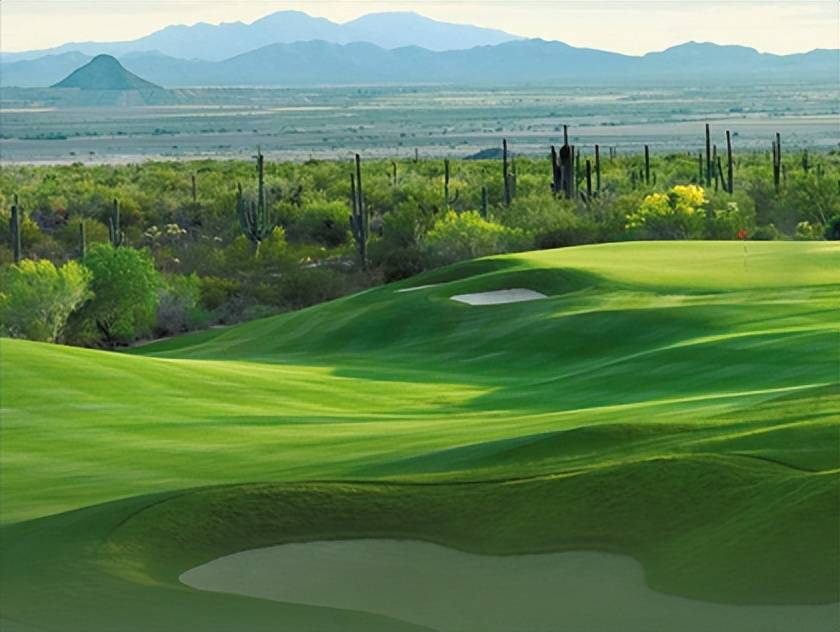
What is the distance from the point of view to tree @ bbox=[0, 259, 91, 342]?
49.8m

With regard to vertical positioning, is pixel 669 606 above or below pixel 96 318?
above

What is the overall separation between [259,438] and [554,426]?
193 inches

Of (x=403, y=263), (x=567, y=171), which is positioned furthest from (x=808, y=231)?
(x=403, y=263)

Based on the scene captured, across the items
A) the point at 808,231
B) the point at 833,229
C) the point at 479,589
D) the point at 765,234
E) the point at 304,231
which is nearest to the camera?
the point at 479,589

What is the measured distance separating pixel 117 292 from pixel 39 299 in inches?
188

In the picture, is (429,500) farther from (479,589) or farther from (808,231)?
(808,231)

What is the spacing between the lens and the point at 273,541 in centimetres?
1150

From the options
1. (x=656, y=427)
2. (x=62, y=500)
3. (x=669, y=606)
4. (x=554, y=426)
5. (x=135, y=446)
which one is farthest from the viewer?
Answer: (x=135, y=446)

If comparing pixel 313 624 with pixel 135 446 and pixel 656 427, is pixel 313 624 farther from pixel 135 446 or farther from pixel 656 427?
pixel 135 446

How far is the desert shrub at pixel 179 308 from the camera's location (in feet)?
195

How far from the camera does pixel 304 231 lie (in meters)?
87.6

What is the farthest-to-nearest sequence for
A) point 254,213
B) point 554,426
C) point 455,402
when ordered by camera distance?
point 254,213, point 455,402, point 554,426

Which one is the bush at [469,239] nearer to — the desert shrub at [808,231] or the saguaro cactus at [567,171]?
the saguaro cactus at [567,171]

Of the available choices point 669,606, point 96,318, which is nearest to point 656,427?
point 669,606
